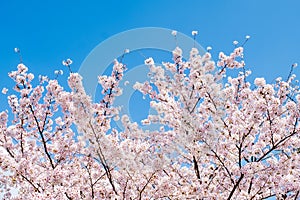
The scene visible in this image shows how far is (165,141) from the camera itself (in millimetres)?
9125

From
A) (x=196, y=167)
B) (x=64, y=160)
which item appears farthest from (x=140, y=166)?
(x=64, y=160)

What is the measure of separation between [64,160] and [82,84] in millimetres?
A: 2297

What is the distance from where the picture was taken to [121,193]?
7.84m

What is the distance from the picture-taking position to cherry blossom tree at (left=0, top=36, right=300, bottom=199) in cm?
714

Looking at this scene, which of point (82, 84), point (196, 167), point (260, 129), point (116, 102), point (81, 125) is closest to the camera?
point (81, 125)

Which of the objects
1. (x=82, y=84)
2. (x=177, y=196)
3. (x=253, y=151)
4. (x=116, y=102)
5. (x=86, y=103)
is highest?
(x=116, y=102)

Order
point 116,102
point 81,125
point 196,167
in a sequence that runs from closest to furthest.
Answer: point 81,125 → point 196,167 → point 116,102

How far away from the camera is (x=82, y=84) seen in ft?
24.3

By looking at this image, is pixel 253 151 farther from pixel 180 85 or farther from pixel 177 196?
pixel 180 85

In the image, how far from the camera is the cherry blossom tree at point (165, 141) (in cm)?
714

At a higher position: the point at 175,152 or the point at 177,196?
the point at 175,152

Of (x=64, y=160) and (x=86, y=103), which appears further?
(x=64, y=160)

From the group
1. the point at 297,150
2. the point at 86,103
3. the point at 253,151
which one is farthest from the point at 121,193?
the point at 297,150

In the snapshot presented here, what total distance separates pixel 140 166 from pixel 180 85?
2.57 metres
